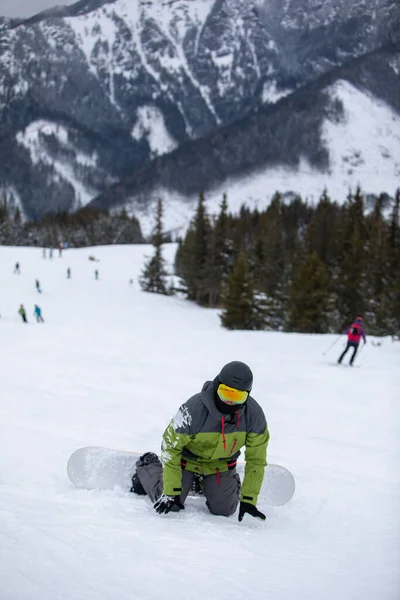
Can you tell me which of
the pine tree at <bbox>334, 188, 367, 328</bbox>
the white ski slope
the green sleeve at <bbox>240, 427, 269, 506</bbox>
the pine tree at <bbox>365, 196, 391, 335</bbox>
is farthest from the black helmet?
the pine tree at <bbox>334, 188, 367, 328</bbox>

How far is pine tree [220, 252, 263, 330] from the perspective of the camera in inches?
1272

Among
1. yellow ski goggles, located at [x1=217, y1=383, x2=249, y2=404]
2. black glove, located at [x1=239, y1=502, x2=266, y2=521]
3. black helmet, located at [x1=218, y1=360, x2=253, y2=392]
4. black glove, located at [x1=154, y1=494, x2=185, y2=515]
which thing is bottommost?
black glove, located at [x1=239, y1=502, x2=266, y2=521]

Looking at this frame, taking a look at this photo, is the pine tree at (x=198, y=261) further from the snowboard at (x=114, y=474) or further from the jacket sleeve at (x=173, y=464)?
the jacket sleeve at (x=173, y=464)

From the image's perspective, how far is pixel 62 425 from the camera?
23.9ft

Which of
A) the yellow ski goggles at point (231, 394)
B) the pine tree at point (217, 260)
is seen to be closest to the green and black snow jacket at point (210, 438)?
the yellow ski goggles at point (231, 394)

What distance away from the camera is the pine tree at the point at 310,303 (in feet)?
102

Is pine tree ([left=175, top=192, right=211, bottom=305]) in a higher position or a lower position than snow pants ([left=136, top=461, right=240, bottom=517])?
higher

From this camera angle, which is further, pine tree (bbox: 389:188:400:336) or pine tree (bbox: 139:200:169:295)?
pine tree (bbox: 139:200:169:295)

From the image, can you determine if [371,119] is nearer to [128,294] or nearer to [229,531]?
[128,294]

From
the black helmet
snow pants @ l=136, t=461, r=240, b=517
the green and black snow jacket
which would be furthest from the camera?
snow pants @ l=136, t=461, r=240, b=517

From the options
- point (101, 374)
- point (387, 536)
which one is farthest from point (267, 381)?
point (387, 536)

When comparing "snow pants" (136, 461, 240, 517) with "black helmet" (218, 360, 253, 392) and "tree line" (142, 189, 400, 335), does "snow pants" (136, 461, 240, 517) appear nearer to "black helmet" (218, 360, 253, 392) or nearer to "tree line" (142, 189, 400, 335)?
"black helmet" (218, 360, 253, 392)

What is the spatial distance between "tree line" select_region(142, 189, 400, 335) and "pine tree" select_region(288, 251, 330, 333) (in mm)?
64

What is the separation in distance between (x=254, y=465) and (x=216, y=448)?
0.38 metres
